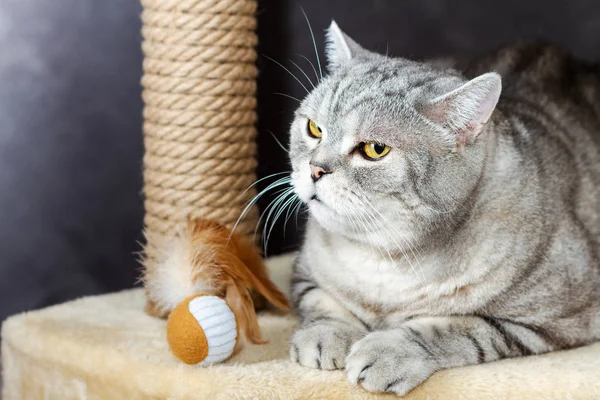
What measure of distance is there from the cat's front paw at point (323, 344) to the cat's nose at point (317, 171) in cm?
29

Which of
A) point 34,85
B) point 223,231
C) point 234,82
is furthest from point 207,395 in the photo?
point 34,85

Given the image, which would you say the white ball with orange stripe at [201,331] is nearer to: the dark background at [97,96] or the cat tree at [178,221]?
the cat tree at [178,221]

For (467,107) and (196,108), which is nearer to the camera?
(467,107)

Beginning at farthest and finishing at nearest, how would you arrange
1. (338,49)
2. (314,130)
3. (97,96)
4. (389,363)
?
(97,96) → (338,49) → (314,130) → (389,363)

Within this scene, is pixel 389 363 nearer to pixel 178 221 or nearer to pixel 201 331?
pixel 201 331

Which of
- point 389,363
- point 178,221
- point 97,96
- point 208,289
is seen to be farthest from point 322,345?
point 97,96

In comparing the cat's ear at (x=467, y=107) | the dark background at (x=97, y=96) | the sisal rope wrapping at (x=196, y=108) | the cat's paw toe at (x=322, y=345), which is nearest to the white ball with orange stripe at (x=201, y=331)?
the cat's paw toe at (x=322, y=345)

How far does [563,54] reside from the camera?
77.7 inches

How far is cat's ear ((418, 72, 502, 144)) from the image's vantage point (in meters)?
1.20

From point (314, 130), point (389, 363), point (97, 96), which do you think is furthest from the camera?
point (97, 96)

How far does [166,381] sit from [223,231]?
0.35 meters

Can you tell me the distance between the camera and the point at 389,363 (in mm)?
1207

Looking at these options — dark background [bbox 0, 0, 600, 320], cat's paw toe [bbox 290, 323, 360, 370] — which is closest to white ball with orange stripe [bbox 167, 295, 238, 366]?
cat's paw toe [bbox 290, 323, 360, 370]

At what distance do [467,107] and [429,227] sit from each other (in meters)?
0.21
